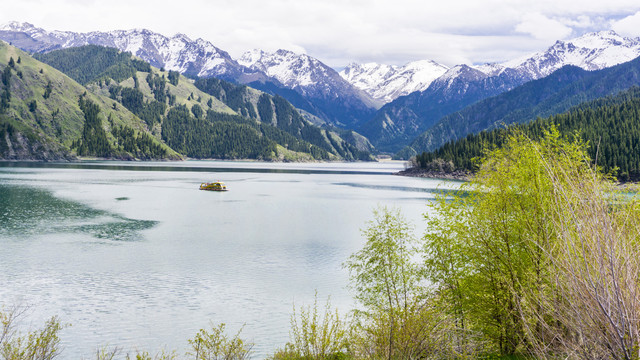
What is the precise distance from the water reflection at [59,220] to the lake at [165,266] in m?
0.17

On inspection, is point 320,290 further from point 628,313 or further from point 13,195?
point 13,195

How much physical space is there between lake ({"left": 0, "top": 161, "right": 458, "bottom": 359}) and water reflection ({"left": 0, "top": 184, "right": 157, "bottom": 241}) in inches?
6.6

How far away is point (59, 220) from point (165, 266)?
130 feet

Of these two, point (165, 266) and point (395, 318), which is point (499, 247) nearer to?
point (395, 318)

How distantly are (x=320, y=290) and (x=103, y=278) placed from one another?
71.7ft

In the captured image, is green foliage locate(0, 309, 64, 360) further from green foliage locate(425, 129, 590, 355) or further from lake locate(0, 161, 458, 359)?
green foliage locate(425, 129, 590, 355)

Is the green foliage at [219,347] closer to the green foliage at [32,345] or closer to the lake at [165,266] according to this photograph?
the lake at [165,266]

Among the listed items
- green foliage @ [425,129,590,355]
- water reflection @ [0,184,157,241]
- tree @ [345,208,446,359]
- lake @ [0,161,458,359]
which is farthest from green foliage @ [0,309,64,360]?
water reflection @ [0,184,157,241]

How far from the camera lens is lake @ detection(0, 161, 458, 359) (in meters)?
33.9

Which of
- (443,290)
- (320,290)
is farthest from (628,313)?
(320,290)

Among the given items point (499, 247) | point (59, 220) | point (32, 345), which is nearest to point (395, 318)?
point (499, 247)

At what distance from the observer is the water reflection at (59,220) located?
69.1 meters

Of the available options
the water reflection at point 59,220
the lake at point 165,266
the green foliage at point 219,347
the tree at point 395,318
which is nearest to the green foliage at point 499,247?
the tree at point 395,318

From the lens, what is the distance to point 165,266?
51.5m
